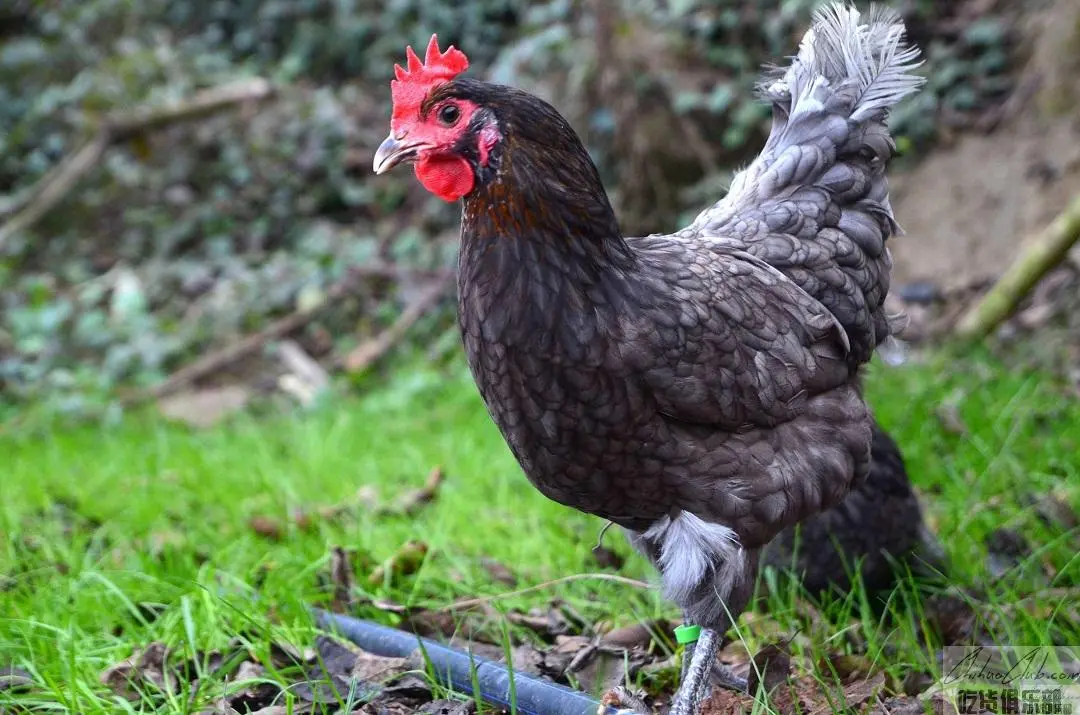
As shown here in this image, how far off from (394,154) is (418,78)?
0.18 metres

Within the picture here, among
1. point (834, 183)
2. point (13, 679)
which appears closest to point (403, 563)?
point (13, 679)

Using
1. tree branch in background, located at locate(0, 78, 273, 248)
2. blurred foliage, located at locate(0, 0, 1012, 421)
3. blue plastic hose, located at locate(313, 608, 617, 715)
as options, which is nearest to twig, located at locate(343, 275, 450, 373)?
blurred foliage, located at locate(0, 0, 1012, 421)

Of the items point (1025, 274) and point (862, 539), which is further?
point (1025, 274)

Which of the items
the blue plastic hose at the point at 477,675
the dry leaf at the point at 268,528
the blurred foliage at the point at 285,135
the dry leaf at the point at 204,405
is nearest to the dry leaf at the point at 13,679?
the blue plastic hose at the point at 477,675

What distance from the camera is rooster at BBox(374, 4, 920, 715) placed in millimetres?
2199

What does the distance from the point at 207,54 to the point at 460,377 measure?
17.3ft

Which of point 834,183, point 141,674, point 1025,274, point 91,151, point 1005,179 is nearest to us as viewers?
point 141,674

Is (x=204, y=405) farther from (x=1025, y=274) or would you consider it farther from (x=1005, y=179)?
(x=1005, y=179)

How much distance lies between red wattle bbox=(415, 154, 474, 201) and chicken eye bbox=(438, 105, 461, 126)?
73 mm

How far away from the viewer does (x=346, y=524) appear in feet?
12.3

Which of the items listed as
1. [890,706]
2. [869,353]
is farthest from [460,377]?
[890,706]

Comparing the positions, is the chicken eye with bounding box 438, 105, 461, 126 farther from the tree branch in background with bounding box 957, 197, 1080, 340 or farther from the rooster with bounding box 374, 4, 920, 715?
the tree branch in background with bounding box 957, 197, 1080, 340

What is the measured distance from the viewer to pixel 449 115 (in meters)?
2.21

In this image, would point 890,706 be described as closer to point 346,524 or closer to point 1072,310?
point 346,524
